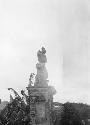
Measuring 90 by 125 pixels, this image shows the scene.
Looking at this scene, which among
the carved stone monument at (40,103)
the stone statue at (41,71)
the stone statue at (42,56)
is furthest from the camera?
the stone statue at (42,56)

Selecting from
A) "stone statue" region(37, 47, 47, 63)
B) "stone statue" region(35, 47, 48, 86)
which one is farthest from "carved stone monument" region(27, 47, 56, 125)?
"stone statue" region(37, 47, 47, 63)

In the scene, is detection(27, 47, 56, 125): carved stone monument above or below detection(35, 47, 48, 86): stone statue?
below

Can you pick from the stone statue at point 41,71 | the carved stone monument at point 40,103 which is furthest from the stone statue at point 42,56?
the carved stone monument at point 40,103

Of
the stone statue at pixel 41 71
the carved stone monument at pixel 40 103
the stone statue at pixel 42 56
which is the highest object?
the stone statue at pixel 42 56

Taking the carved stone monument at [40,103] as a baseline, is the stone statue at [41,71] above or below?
above

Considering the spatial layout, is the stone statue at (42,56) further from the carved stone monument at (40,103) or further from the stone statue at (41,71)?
the carved stone monument at (40,103)

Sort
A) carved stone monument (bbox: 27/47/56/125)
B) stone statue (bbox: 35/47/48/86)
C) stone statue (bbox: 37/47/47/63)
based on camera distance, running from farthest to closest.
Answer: stone statue (bbox: 37/47/47/63), stone statue (bbox: 35/47/48/86), carved stone monument (bbox: 27/47/56/125)

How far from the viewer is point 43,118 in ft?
45.6

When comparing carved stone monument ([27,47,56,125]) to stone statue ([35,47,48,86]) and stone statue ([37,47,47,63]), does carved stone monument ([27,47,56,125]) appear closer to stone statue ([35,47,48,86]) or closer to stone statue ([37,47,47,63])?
stone statue ([35,47,48,86])

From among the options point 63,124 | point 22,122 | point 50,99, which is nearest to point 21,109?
point 22,122

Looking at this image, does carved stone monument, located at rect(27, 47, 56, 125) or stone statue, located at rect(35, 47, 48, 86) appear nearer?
carved stone monument, located at rect(27, 47, 56, 125)

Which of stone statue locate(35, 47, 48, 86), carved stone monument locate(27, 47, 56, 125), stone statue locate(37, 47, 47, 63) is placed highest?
stone statue locate(37, 47, 47, 63)

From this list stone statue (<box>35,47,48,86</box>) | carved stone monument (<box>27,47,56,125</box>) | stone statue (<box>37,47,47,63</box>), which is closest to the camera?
carved stone monument (<box>27,47,56,125</box>)

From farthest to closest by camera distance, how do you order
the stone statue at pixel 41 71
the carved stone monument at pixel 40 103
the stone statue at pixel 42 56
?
the stone statue at pixel 42 56 < the stone statue at pixel 41 71 < the carved stone monument at pixel 40 103
